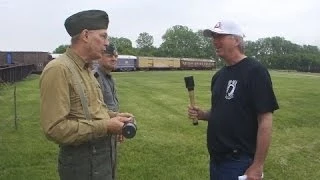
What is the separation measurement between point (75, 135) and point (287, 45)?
565 ft

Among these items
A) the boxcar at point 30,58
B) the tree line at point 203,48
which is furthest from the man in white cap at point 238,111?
the tree line at point 203,48

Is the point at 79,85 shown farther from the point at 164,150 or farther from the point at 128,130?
the point at 164,150

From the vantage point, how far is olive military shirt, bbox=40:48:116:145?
3.33 m

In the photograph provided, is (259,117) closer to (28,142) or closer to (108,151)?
(108,151)

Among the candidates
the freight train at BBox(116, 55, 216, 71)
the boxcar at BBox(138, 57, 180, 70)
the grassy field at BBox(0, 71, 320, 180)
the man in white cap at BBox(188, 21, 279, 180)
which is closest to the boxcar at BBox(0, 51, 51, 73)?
the freight train at BBox(116, 55, 216, 71)

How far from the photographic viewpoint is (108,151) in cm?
384

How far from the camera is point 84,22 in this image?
11.9ft

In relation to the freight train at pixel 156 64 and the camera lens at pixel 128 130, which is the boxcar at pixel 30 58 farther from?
the camera lens at pixel 128 130

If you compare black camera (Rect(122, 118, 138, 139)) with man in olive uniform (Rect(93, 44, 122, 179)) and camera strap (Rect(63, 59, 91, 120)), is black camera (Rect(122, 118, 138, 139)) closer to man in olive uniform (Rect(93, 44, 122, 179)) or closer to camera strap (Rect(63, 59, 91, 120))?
camera strap (Rect(63, 59, 91, 120))

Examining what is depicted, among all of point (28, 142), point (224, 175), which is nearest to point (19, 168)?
point (28, 142)

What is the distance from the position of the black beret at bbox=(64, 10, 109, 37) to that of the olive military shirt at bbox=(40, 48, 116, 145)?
22 centimetres

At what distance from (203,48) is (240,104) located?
150 m

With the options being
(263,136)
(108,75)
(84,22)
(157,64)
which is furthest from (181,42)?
(84,22)

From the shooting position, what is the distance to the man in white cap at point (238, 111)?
13.5 feet
